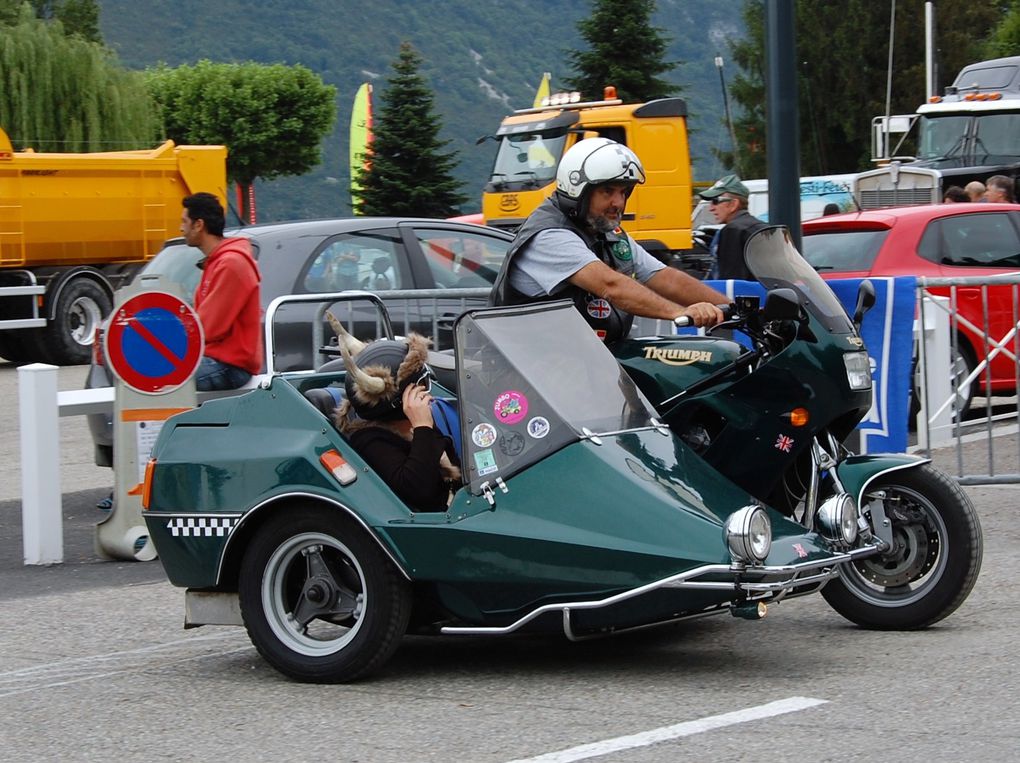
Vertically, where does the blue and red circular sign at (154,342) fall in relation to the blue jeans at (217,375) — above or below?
above

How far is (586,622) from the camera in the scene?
18.2ft

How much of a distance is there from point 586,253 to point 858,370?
109cm

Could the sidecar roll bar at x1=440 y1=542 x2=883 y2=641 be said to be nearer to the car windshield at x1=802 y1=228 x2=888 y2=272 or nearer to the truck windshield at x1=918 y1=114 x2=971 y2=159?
the car windshield at x1=802 y1=228 x2=888 y2=272

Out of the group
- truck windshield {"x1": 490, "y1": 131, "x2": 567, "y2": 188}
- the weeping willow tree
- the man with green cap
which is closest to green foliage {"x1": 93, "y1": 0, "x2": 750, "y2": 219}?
the weeping willow tree

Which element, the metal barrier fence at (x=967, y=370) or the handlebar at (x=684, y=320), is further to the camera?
the metal barrier fence at (x=967, y=370)

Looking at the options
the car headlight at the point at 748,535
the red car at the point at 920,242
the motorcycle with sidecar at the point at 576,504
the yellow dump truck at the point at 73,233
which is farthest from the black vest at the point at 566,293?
the yellow dump truck at the point at 73,233

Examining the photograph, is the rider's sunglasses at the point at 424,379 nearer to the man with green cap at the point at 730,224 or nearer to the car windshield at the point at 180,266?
the car windshield at the point at 180,266

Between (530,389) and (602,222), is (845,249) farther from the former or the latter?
(530,389)

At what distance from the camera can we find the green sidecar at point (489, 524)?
5.45 m

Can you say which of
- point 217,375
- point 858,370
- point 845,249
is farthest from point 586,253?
point 845,249

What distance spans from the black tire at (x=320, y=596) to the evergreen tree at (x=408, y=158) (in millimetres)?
40792

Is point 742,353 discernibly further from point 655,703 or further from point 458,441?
point 655,703

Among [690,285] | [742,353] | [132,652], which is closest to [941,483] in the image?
[742,353]

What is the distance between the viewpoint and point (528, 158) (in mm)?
25188
